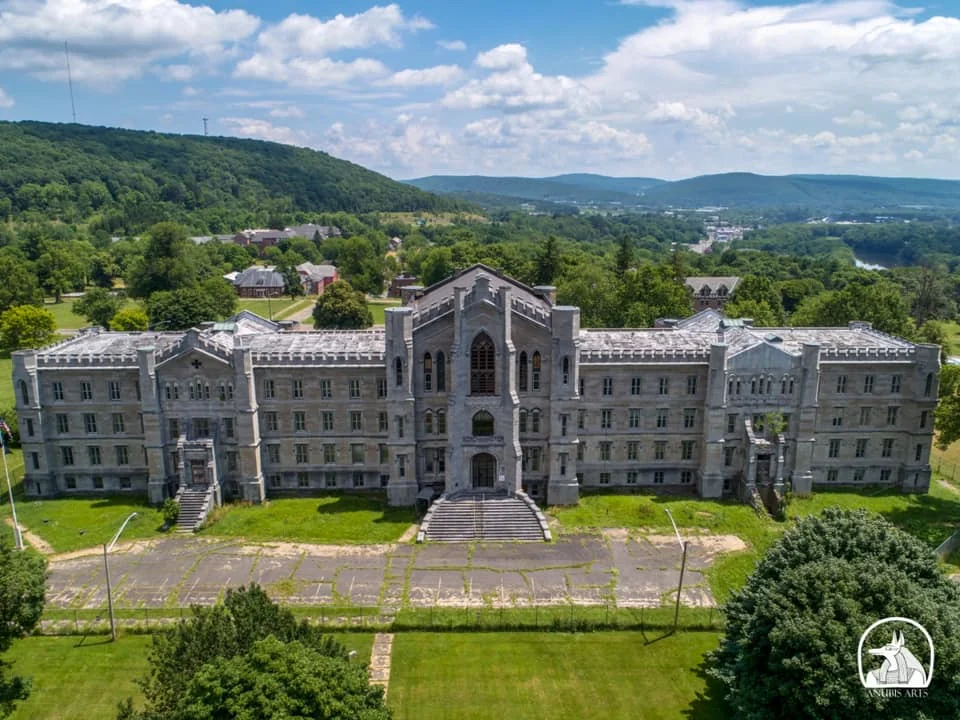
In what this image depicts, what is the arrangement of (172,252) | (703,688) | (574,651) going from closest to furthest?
1. (703,688)
2. (574,651)
3. (172,252)

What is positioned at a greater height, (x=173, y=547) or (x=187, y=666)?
(x=187, y=666)

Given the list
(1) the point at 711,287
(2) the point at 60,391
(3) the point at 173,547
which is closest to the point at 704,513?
(3) the point at 173,547

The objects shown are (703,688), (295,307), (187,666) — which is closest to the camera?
(187,666)

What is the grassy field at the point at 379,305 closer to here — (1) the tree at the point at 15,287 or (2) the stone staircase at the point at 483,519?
(1) the tree at the point at 15,287

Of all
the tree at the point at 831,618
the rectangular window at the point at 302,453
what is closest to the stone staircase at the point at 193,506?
the rectangular window at the point at 302,453

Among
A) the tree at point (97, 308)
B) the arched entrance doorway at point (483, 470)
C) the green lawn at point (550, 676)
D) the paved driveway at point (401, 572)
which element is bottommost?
the green lawn at point (550, 676)

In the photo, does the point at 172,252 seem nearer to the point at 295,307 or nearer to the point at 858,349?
the point at 295,307

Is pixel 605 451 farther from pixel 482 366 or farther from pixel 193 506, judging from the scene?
pixel 193 506
